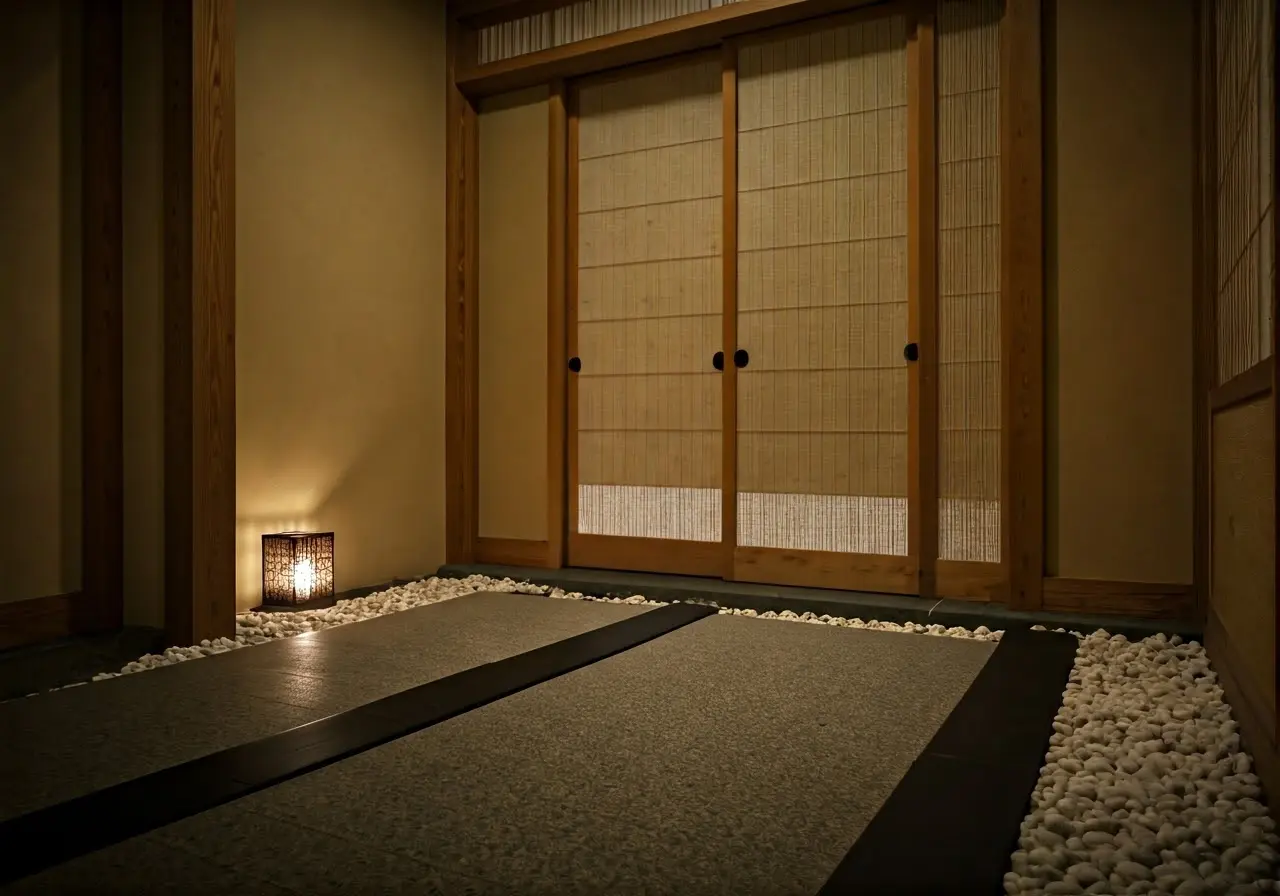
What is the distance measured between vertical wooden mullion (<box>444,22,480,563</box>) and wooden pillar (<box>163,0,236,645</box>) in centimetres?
150

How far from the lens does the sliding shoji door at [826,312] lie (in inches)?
139

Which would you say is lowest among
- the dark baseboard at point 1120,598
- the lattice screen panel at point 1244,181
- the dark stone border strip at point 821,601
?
the dark stone border strip at point 821,601

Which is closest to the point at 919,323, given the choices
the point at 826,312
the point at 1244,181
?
the point at 826,312

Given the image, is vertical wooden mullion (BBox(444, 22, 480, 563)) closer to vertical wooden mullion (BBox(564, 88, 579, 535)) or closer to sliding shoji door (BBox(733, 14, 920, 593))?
vertical wooden mullion (BBox(564, 88, 579, 535))

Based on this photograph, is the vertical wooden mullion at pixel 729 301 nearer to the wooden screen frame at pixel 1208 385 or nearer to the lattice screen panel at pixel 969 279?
the lattice screen panel at pixel 969 279

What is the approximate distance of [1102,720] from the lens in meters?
2.14

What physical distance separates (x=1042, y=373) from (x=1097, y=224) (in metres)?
0.55

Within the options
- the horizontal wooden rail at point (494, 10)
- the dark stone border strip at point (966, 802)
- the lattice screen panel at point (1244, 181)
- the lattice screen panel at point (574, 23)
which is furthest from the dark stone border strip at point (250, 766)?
the horizontal wooden rail at point (494, 10)

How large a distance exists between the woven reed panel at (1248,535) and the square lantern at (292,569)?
298 centimetres

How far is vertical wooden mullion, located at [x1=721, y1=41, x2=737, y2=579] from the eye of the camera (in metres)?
3.83

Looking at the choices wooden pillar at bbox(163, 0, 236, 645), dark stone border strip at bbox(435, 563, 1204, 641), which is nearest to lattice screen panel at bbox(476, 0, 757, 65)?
wooden pillar at bbox(163, 0, 236, 645)

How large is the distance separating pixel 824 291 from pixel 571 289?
4.09ft

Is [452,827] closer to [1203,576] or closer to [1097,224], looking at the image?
[1203,576]

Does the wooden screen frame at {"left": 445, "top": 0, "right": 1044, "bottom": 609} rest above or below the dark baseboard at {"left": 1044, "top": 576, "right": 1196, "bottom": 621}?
above
